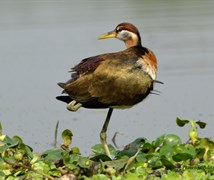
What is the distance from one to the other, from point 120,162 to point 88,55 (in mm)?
6843

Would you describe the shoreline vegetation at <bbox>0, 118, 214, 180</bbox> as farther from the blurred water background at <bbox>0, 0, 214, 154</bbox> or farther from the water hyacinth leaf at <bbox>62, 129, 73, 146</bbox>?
the blurred water background at <bbox>0, 0, 214, 154</bbox>

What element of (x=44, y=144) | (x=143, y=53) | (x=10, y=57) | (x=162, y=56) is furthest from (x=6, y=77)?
(x=143, y=53)

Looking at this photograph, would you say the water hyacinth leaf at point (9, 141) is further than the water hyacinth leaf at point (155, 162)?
Yes

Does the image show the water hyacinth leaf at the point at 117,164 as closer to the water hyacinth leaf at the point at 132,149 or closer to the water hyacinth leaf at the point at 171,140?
the water hyacinth leaf at the point at 132,149

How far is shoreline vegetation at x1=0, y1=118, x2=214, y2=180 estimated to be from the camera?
6.05 meters

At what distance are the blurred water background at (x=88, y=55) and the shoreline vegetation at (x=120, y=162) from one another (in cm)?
180

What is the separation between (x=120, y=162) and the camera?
6.14 metres

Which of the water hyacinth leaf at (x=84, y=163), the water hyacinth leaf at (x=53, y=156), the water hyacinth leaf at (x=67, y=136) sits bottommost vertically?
the water hyacinth leaf at (x=53, y=156)

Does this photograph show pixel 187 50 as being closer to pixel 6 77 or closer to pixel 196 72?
pixel 196 72

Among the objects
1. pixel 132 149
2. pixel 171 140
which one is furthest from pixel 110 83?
pixel 171 140

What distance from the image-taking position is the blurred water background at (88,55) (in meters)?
9.35

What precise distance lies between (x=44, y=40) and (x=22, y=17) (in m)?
3.23

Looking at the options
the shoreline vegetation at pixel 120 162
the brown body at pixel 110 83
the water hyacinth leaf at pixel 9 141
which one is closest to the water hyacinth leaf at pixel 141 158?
the shoreline vegetation at pixel 120 162

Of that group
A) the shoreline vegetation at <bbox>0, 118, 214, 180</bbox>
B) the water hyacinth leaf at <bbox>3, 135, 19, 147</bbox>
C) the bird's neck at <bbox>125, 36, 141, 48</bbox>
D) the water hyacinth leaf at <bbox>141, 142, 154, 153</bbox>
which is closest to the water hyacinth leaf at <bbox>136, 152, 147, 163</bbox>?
the shoreline vegetation at <bbox>0, 118, 214, 180</bbox>
